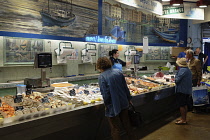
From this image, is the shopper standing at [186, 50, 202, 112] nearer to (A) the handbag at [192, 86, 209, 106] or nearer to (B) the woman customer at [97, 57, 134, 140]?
(A) the handbag at [192, 86, 209, 106]

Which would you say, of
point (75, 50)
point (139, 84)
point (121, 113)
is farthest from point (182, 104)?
point (75, 50)

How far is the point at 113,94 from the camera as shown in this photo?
3570 millimetres

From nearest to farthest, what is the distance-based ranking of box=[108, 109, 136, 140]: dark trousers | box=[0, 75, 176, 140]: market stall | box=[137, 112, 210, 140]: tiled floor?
box=[0, 75, 176, 140]: market stall, box=[108, 109, 136, 140]: dark trousers, box=[137, 112, 210, 140]: tiled floor

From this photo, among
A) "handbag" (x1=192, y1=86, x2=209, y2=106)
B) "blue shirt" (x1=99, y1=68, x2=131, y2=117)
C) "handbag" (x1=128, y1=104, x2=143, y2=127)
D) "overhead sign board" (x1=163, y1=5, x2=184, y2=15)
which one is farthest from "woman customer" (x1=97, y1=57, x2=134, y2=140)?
"overhead sign board" (x1=163, y1=5, x2=184, y2=15)

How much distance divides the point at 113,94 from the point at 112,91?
49 mm

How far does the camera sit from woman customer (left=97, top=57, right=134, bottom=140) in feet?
11.8

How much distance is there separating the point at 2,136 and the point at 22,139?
0.28m

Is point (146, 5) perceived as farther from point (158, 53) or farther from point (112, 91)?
point (158, 53)

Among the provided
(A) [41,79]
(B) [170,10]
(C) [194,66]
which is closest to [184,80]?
(C) [194,66]

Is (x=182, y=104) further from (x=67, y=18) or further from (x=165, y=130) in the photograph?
(x=67, y=18)

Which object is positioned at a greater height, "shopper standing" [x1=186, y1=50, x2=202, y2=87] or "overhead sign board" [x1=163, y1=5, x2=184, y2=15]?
"overhead sign board" [x1=163, y1=5, x2=184, y2=15]

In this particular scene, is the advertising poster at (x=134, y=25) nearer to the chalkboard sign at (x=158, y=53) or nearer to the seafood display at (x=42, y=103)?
the chalkboard sign at (x=158, y=53)

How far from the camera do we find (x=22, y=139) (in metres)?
2.85

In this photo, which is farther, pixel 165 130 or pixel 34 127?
pixel 165 130
